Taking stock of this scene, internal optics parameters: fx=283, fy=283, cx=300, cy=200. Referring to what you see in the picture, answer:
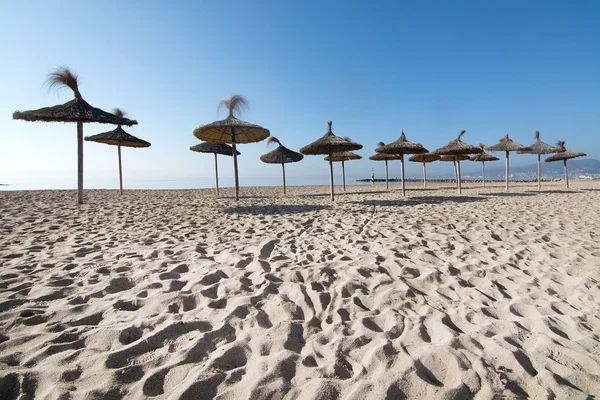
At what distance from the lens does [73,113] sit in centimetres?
658

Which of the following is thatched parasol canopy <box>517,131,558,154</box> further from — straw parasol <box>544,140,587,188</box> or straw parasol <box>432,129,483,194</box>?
straw parasol <box>432,129,483,194</box>

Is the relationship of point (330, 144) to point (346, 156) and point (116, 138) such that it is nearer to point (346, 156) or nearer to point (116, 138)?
point (346, 156)

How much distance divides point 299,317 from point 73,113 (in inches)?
299

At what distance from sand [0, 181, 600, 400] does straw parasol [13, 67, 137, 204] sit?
13.5ft

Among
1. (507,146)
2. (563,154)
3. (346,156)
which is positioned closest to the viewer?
(507,146)

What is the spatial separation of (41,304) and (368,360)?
7.03 ft

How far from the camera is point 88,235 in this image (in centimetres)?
384

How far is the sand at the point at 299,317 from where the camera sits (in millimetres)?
1273

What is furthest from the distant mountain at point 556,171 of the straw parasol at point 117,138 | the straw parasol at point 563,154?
the straw parasol at point 117,138

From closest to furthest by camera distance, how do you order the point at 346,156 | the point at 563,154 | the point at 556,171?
1. the point at 563,154
2. the point at 346,156
3. the point at 556,171

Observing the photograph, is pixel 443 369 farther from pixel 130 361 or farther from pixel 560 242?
pixel 560 242

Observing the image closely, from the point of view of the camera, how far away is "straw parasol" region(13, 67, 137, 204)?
6.53 meters

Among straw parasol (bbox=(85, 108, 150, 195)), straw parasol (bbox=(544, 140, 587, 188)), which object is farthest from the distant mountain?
straw parasol (bbox=(85, 108, 150, 195))

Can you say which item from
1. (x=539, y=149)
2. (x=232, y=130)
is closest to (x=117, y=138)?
(x=232, y=130)
